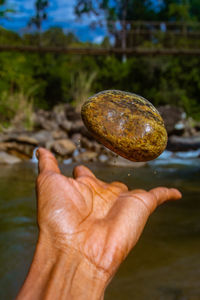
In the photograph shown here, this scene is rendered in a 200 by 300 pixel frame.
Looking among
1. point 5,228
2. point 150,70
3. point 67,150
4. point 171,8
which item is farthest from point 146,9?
point 5,228

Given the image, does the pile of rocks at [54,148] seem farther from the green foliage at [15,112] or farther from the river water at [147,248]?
the river water at [147,248]

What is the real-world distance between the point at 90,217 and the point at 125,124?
2.21 ft

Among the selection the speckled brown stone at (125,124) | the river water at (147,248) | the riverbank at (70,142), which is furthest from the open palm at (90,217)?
the riverbank at (70,142)

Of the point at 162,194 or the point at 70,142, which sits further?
the point at 70,142

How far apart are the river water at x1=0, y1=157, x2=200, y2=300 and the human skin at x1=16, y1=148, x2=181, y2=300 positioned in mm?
843

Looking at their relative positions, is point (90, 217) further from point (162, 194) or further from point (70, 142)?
point (70, 142)

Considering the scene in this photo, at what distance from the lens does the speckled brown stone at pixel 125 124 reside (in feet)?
6.63

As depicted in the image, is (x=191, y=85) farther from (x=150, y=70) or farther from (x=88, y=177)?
(x=88, y=177)

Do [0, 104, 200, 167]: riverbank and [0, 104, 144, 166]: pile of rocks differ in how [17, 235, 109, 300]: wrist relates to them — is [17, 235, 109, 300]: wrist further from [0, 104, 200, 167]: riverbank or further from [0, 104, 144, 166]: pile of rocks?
[0, 104, 144, 166]: pile of rocks

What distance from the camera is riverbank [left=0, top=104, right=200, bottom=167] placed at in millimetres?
7716

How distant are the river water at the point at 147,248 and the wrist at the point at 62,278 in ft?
2.84

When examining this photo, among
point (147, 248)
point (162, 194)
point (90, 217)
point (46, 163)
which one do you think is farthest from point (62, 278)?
point (147, 248)

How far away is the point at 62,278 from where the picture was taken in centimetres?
152

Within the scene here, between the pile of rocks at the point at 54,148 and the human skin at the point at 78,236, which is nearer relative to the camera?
the human skin at the point at 78,236
